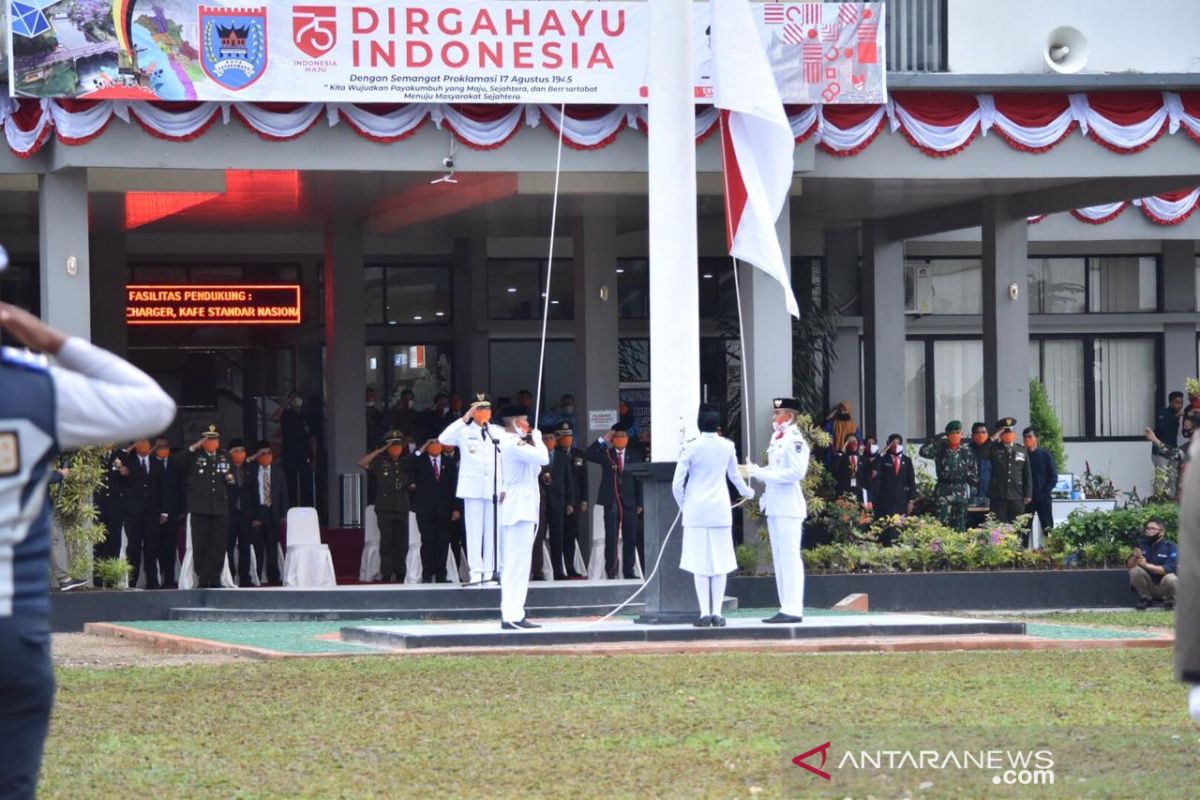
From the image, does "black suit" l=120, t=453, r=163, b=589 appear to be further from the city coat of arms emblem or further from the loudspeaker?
the loudspeaker

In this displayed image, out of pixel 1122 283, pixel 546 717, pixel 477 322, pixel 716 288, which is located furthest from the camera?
pixel 1122 283

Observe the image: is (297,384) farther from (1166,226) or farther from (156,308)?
(1166,226)

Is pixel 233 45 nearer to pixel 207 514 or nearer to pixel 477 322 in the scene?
pixel 207 514

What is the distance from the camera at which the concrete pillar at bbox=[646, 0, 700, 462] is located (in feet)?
53.6

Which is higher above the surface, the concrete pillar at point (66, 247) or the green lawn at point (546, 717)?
the concrete pillar at point (66, 247)

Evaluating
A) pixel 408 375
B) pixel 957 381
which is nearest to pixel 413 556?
pixel 408 375

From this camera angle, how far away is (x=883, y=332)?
28.6 meters

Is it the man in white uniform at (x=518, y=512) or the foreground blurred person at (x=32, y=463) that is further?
the man in white uniform at (x=518, y=512)

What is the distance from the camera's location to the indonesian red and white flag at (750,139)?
18.2m

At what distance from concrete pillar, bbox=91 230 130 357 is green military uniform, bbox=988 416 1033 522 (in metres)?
12.4

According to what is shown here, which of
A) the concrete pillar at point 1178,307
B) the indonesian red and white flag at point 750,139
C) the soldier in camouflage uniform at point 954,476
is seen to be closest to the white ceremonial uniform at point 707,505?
the indonesian red and white flag at point 750,139

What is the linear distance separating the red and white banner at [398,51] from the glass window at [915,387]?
1135 centimetres

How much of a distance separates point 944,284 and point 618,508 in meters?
11.3

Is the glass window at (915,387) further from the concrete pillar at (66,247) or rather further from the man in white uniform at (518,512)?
the man in white uniform at (518,512)
